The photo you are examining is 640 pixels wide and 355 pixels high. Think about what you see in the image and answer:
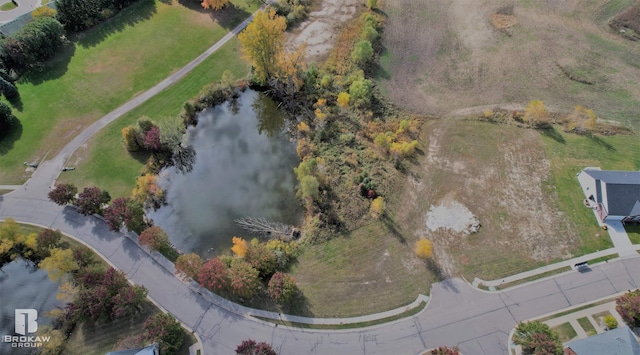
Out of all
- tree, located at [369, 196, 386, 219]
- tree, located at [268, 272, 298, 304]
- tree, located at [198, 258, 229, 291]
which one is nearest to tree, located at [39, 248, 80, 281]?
tree, located at [198, 258, 229, 291]

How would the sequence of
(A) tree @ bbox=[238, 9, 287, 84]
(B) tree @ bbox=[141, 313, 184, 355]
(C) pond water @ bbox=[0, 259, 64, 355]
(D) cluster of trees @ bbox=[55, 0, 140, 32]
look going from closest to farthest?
(B) tree @ bbox=[141, 313, 184, 355], (C) pond water @ bbox=[0, 259, 64, 355], (A) tree @ bbox=[238, 9, 287, 84], (D) cluster of trees @ bbox=[55, 0, 140, 32]

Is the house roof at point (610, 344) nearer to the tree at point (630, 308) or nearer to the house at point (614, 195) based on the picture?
the tree at point (630, 308)

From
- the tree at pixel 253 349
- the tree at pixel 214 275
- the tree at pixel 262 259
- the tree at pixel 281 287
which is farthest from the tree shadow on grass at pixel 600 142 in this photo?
the tree at pixel 214 275

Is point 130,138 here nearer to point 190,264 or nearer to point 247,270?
point 190,264

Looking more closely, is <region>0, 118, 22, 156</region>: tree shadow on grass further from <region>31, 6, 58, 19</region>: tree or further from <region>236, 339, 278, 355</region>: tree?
<region>236, 339, 278, 355</region>: tree

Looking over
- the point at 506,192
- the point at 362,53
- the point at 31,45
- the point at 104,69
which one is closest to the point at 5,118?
the point at 31,45

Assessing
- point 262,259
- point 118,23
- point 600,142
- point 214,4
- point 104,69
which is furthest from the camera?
point 214,4
